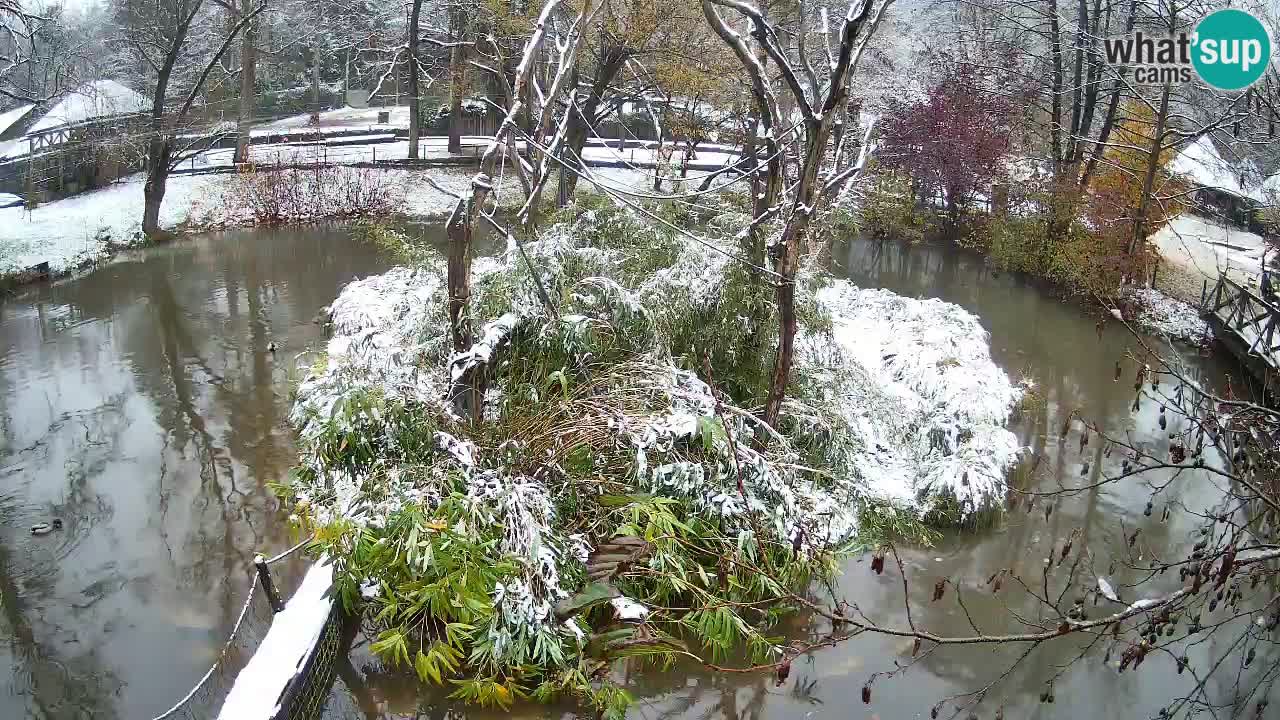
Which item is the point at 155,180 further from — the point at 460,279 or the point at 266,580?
the point at 266,580

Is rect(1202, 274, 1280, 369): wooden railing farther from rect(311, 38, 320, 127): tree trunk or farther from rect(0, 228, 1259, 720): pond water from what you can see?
rect(311, 38, 320, 127): tree trunk

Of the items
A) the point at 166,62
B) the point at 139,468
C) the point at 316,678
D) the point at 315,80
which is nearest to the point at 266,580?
the point at 316,678

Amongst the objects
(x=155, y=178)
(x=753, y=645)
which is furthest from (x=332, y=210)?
(x=753, y=645)

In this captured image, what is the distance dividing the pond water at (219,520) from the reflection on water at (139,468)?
25 mm

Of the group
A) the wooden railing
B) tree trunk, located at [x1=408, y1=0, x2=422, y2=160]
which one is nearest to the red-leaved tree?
the wooden railing

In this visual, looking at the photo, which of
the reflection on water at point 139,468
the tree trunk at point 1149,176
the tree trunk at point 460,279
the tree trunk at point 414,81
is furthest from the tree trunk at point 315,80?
the tree trunk at point 460,279

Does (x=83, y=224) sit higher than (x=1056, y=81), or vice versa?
(x=1056, y=81)

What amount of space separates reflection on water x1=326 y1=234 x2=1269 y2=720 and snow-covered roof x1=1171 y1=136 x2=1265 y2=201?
684cm

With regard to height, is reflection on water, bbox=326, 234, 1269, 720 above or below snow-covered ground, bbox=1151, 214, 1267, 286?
below

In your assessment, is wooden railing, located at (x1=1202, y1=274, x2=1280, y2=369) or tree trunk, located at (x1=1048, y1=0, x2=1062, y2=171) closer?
wooden railing, located at (x1=1202, y1=274, x2=1280, y2=369)

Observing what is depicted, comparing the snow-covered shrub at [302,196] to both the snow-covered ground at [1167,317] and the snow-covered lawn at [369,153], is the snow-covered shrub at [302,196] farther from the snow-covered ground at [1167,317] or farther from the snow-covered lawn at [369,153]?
the snow-covered ground at [1167,317]

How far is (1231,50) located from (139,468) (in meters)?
15.3

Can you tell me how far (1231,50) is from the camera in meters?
13.9

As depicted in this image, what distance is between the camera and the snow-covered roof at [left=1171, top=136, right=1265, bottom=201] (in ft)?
54.9
